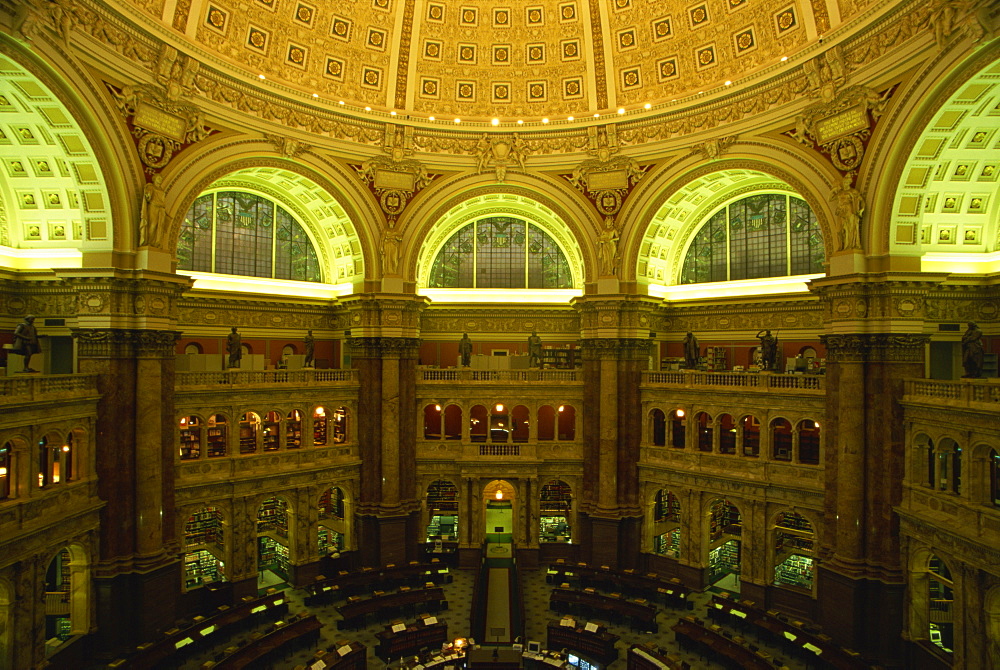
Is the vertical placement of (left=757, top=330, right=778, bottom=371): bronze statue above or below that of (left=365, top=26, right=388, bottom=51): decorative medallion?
below

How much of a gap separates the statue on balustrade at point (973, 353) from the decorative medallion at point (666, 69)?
17.4m

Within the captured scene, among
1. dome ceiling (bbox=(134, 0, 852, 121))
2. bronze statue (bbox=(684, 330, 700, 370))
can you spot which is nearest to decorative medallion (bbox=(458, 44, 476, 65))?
dome ceiling (bbox=(134, 0, 852, 121))

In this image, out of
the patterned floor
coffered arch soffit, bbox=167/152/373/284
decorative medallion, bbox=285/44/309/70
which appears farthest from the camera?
decorative medallion, bbox=285/44/309/70

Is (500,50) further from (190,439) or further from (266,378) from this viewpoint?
(190,439)

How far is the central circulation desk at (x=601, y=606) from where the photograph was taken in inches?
966

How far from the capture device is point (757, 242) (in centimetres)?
3162

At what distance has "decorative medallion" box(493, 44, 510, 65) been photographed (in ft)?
102

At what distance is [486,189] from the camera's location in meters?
32.0

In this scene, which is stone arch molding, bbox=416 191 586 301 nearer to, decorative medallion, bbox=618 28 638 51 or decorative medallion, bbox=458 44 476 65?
decorative medallion, bbox=458 44 476 65

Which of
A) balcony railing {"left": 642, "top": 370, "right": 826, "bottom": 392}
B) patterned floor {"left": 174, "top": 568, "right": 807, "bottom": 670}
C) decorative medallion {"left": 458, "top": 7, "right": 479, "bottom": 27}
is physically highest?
decorative medallion {"left": 458, "top": 7, "right": 479, "bottom": 27}

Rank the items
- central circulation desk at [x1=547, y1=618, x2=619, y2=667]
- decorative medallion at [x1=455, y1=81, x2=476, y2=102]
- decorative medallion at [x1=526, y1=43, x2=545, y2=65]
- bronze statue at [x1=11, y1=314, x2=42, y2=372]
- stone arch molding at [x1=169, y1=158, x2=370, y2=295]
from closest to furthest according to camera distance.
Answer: bronze statue at [x1=11, y1=314, x2=42, y2=372], central circulation desk at [x1=547, y1=618, x2=619, y2=667], stone arch molding at [x1=169, y1=158, x2=370, y2=295], decorative medallion at [x1=526, y1=43, x2=545, y2=65], decorative medallion at [x1=455, y1=81, x2=476, y2=102]

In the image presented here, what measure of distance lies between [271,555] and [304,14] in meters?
27.4

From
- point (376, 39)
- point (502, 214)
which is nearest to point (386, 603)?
point (502, 214)

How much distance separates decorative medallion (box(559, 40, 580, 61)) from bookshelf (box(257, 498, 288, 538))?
27845mm
